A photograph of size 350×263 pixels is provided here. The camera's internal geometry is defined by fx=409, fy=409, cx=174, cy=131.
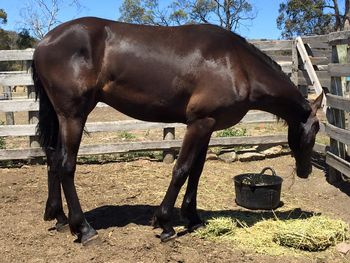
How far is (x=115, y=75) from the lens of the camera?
3807mm

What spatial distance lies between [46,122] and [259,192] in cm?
248

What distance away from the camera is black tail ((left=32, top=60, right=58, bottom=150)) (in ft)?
13.4

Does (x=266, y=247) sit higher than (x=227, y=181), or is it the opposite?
(x=227, y=181)

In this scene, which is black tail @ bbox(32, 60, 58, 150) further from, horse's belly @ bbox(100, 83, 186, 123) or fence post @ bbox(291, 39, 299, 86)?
fence post @ bbox(291, 39, 299, 86)

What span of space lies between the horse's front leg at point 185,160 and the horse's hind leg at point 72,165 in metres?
0.67

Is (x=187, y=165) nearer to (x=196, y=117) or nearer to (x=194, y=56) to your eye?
(x=196, y=117)

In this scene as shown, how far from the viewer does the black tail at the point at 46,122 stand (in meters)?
4.08

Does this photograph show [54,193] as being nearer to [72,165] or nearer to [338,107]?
[72,165]

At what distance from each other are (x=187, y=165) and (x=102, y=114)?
Result: 9.14 metres

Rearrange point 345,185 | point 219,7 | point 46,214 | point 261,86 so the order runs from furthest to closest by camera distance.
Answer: point 219,7 < point 345,185 < point 46,214 < point 261,86

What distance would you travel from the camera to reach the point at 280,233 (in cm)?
393

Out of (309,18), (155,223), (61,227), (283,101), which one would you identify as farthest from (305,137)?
(309,18)

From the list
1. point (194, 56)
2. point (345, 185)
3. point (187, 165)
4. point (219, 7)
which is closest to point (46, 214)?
point (187, 165)

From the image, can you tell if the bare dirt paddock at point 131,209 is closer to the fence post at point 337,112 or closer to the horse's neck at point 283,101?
the fence post at point 337,112
